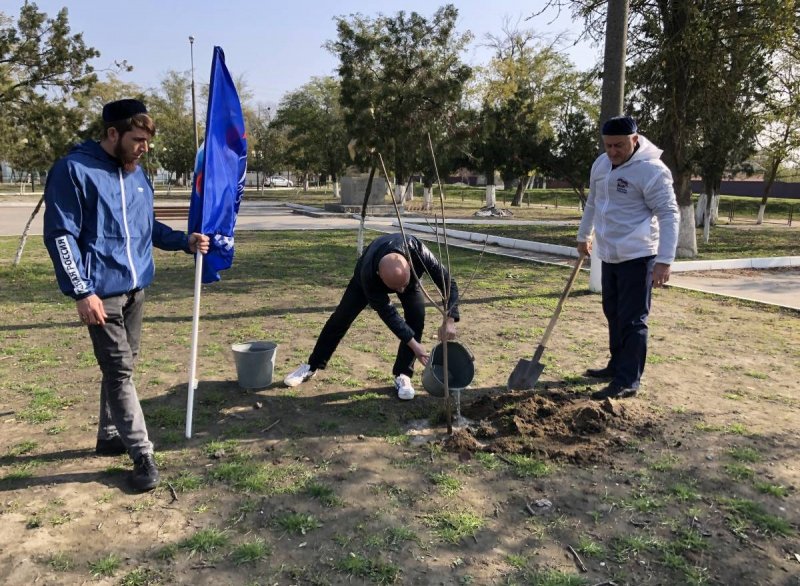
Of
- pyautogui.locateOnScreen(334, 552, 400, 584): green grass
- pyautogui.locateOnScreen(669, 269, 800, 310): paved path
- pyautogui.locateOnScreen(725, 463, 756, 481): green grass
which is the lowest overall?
pyautogui.locateOnScreen(334, 552, 400, 584): green grass

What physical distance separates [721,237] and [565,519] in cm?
1820

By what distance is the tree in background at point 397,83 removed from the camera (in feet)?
33.2

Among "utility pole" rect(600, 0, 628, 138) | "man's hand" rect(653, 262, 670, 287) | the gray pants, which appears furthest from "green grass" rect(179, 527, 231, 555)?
"utility pole" rect(600, 0, 628, 138)

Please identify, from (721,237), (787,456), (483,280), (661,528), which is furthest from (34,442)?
(721,237)

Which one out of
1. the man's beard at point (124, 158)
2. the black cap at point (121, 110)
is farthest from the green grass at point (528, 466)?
the black cap at point (121, 110)

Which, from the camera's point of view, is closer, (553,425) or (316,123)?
(553,425)

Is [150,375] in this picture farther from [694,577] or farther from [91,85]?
[91,85]

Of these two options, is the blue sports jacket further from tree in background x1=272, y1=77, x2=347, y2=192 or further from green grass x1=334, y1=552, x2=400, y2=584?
tree in background x1=272, y1=77, x2=347, y2=192

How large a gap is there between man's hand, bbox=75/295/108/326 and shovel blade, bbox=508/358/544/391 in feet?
8.79

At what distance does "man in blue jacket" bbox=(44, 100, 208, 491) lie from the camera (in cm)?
269

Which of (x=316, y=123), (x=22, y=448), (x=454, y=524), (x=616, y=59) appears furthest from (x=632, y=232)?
(x=316, y=123)

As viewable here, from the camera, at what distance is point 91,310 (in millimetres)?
2691

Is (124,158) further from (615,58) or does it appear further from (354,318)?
(615,58)

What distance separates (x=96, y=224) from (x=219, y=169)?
0.94 metres
